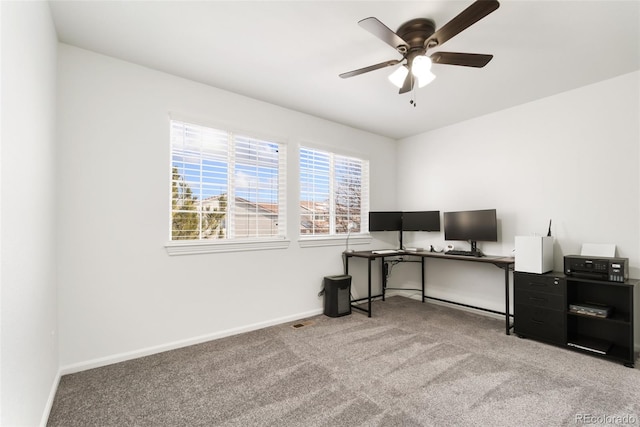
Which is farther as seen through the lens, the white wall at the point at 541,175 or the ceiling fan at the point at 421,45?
the white wall at the point at 541,175

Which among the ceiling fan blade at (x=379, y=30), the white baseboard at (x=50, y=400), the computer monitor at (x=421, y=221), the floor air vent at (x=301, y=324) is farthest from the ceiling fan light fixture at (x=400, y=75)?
the white baseboard at (x=50, y=400)

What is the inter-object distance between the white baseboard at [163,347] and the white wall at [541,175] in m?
2.58

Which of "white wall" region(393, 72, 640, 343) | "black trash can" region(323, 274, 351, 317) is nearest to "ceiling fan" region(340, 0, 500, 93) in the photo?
"white wall" region(393, 72, 640, 343)

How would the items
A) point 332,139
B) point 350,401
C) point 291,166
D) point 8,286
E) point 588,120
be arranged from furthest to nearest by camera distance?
point 332,139, point 291,166, point 588,120, point 350,401, point 8,286

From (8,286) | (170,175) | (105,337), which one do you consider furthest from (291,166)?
(8,286)

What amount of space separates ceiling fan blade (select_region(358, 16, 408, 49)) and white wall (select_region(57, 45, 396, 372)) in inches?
76.4

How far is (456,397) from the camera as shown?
6.82 ft

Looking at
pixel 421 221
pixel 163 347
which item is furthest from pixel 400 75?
pixel 163 347

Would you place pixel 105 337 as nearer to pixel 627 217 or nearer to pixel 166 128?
pixel 166 128

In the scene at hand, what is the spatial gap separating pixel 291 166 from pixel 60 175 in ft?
7.40

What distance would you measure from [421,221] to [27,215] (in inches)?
170

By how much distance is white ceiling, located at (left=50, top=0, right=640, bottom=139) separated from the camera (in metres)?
2.00

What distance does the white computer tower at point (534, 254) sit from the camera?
304cm

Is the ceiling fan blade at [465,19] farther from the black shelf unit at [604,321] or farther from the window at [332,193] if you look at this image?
the black shelf unit at [604,321]
